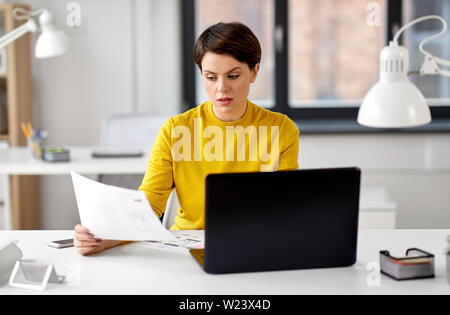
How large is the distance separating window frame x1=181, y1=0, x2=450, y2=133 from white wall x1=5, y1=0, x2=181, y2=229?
70mm

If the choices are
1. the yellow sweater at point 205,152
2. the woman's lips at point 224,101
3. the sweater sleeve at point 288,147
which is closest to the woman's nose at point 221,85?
the woman's lips at point 224,101

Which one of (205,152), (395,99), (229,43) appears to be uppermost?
(229,43)

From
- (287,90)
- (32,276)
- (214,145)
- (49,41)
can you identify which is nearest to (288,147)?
(214,145)

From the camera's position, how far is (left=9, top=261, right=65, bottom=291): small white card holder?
1.29 metres

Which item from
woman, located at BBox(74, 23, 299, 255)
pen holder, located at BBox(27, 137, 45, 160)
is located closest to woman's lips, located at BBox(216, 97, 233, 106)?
woman, located at BBox(74, 23, 299, 255)

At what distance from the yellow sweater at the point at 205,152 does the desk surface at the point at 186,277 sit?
30 cm

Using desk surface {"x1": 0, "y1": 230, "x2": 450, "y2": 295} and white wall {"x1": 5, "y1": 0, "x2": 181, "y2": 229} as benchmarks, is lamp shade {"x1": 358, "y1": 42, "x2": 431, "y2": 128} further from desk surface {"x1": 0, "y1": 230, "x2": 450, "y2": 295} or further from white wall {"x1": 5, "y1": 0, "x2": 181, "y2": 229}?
white wall {"x1": 5, "y1": 0, "x2": 181, "y2": 229}

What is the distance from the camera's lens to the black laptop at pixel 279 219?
1289 millimetres

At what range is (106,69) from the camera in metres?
3.85

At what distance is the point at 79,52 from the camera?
3.84 meters

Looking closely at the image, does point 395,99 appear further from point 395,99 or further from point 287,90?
point 287,90

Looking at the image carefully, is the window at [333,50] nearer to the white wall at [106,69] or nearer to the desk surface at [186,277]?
the white wall at [106,69]

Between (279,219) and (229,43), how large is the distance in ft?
1.98

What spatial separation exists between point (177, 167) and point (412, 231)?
701mm
